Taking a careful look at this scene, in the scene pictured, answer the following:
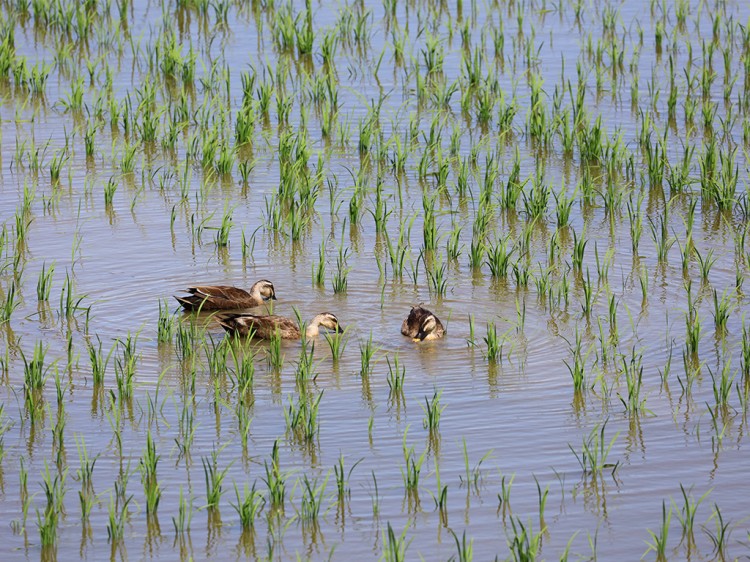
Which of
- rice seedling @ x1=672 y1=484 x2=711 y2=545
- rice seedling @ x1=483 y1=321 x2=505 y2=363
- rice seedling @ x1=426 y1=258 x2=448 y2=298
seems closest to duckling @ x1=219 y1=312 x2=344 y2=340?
rice seedling @ x1=426 y1=258 x2=448 y2=298

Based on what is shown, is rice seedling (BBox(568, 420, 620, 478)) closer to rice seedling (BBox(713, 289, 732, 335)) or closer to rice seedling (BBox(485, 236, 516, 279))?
rice seedling (BBox(713, 289, 732, 335))

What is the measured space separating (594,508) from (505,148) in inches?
252

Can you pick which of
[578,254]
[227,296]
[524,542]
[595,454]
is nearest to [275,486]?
[524,542]

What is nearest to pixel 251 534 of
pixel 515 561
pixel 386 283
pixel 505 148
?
pixel 515 561

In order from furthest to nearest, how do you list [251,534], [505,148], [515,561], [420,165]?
[505,148] → [420,165] → [251,534] → [515,561]

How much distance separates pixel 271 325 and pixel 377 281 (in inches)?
47.1

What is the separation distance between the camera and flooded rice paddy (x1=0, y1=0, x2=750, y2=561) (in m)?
5.94

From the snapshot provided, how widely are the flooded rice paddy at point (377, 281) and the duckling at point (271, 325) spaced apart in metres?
0.11

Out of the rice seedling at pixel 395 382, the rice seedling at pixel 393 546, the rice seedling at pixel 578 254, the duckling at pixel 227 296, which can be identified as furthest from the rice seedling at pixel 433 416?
the rice seedling at pixel 578 254

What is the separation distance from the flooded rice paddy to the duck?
9cm

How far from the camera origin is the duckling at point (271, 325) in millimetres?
8258

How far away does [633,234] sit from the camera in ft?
31.9

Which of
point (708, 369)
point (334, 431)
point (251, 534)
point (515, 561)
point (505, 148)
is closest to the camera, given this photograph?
point (515, 561)

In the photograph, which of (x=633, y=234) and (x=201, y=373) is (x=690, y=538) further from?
(x=633, y=234)
